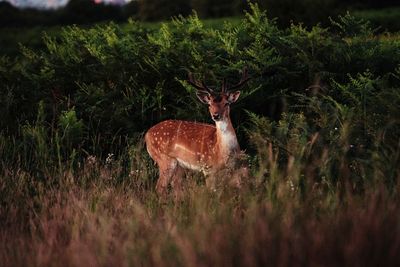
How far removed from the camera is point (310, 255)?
4.08 metres

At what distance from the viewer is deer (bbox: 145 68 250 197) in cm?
827

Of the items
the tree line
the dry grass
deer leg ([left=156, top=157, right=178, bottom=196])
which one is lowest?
the tree line

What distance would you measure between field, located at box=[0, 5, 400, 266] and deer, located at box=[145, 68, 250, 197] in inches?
9.3

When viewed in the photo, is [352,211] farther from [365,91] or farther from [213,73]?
[213,73]

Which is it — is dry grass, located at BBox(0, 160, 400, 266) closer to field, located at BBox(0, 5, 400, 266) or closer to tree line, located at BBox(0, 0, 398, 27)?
field, located at BBox(0, 5, 400, 266)

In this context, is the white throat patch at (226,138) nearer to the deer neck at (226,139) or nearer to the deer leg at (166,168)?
the deer neck at (226,139)

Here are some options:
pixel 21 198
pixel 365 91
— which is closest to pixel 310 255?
pixel 21 198

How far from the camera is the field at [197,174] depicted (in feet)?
14.1

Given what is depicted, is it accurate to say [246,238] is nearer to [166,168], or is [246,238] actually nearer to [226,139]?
[226,139]

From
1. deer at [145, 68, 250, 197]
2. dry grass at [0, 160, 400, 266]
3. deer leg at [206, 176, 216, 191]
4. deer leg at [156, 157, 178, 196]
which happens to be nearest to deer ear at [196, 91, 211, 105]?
deer at [145, 68, 250, 197]

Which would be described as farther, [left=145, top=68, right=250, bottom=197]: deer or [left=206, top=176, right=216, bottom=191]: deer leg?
[left=145, top=68, right=250, bottom=197]: deer

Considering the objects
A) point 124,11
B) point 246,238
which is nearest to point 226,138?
point 246,238

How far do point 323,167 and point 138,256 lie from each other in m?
1.95

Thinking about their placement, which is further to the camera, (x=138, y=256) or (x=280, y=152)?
(x=280, y=152)
